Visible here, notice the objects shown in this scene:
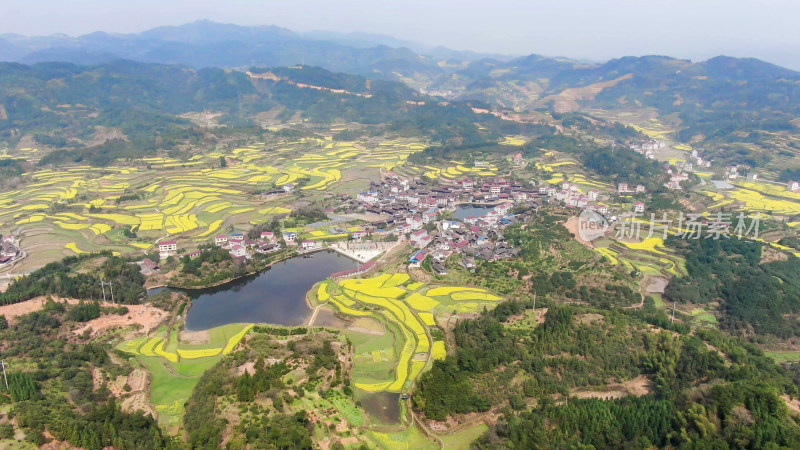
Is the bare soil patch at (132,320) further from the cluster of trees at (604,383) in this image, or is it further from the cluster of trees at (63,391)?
the cluster of trees at (604,383)

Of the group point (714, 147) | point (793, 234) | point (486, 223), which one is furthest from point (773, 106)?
point (486, 223)

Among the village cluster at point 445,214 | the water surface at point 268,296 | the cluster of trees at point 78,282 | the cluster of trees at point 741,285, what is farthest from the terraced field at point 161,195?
the cluster of trees at point 741,285

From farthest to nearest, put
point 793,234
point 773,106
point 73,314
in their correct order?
point 773,106
point 793,234
point 73,314

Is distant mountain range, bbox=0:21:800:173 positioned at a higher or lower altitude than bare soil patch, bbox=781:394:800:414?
higher

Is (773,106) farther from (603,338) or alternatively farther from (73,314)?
(73,314)

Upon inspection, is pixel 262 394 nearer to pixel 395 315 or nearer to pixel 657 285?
pixel 395 315

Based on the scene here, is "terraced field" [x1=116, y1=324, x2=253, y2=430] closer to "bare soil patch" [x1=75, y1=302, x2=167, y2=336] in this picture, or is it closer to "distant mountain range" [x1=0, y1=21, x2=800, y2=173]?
"bare soil patch" [x1=75, y1=302, x2=167, y2=336]

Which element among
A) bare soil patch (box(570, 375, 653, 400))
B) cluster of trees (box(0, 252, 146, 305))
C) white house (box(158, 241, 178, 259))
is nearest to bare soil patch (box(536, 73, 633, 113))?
white house (box(158, 241, 178, 259))
